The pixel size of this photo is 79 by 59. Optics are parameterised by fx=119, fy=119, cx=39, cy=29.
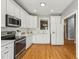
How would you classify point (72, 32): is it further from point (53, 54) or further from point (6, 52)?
point (6, 52)

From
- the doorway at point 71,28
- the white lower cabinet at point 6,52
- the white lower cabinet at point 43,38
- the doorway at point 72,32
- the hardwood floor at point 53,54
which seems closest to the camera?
the white lower cabinet at point 6,52

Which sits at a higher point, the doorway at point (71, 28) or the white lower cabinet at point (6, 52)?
the doorway at point (71, 28)

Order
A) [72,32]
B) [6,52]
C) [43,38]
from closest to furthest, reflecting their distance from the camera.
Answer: [6,52] → [72,32] → [43,38]

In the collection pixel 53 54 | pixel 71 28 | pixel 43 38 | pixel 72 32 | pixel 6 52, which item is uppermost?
pixel 71 28

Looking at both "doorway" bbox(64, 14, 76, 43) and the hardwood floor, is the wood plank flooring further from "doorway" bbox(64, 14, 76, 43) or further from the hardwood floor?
"doorway" bbox(64, 14, 76, 43)

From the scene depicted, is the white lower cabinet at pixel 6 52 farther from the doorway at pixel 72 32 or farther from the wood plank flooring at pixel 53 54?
the doorway at pixel 72 32

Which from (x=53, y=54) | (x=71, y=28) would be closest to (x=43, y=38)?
(x=71, y=28)

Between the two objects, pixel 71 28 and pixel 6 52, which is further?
pixel 71 28

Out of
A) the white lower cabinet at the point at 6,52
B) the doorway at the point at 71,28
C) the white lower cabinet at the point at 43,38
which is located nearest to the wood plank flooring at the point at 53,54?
the doorway at the point at 71,28

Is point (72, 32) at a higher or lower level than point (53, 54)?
higher

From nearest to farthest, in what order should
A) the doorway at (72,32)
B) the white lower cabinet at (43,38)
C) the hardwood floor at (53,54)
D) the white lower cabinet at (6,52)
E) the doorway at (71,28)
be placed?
the white lower cabinet at (6,52) < the hardwood floor at (53,54) < the doorway at (72,32) < the doorway at (71,28) < the white lower cabinet at (43,38)

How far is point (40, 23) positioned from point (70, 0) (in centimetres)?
562

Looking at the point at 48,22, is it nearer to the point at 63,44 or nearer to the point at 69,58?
the point at 63,44

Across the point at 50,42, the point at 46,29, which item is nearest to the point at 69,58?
the point at 50,42
